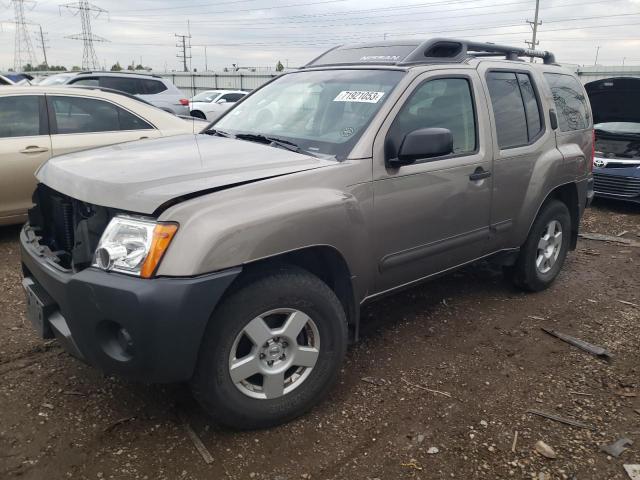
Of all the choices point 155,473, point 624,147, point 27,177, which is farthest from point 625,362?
point 624,147

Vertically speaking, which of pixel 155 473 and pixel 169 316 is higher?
pixel 169 316

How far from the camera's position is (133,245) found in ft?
7.48

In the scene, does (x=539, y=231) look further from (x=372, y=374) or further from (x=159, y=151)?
(x=159, y=151)

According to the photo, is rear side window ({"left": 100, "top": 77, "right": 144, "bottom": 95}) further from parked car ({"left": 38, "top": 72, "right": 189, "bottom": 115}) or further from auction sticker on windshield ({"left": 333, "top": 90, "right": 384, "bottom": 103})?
auction sticker on windshield ({"left": 333, "top": 90, "right": 384, "bottom": 103})

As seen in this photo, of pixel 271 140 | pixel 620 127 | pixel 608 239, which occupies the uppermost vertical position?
pixel 271 140

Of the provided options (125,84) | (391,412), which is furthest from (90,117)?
(125,84)

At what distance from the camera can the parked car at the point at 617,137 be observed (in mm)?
7852

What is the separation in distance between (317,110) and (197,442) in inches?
79.6

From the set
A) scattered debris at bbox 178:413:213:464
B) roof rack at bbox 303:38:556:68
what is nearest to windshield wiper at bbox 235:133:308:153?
roof rack at bbox 303:38:556:68

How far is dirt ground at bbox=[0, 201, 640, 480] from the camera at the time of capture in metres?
2.47

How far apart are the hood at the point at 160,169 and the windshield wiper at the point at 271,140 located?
0.26ft

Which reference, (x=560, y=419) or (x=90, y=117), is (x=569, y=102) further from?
(x=90, y=117)

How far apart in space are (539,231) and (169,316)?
130 inches

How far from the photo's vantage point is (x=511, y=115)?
4.04 meters
